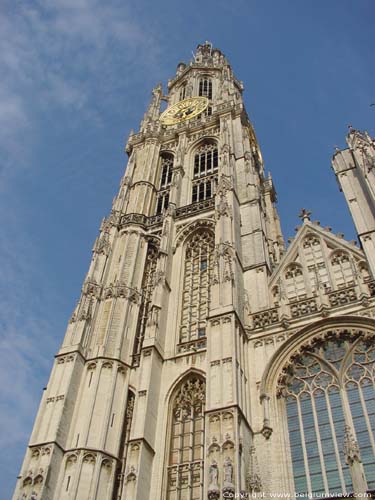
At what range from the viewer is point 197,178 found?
1184 inches

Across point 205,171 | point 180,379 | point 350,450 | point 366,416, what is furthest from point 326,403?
point 205,171

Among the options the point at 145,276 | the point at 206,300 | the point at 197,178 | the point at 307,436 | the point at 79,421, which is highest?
the point at 197,178

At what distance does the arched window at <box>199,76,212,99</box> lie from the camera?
4150 cm

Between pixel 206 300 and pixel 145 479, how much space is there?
8011mm

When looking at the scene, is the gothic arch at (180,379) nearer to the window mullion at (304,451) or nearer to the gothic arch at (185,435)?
the gothic arch at (185,435)

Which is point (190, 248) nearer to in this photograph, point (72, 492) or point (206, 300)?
point (206, 300)

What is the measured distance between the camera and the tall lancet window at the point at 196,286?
20.7 metres

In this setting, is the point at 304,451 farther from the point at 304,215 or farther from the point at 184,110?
the point at 184,110

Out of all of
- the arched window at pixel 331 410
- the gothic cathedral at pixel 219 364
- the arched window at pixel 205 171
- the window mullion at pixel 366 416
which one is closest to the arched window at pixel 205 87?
the arched window at pixel 205 171

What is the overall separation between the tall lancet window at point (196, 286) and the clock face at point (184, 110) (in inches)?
544

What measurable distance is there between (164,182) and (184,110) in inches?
337

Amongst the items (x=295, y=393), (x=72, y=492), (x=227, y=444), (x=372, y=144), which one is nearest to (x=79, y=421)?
(x=72, y=492)

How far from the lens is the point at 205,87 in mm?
42656

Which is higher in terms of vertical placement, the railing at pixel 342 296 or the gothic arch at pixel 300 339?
the railing at pixel 342 296
